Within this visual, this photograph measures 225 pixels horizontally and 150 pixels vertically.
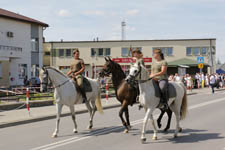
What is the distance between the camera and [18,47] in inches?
1479

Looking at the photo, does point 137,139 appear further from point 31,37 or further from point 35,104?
point 31,37

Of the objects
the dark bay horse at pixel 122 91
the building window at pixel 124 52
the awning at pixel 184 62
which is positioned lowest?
the dark bay horse at pixel 122 91

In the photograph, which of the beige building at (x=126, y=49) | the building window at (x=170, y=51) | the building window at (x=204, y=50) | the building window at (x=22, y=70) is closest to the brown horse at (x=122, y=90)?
the building window at (x=22, y=70)

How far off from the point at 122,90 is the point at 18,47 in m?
29.5

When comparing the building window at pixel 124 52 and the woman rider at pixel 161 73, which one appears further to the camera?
the building window at pixel 124 52

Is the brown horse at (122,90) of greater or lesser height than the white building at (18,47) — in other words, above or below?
below

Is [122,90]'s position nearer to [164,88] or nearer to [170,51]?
[164,88]

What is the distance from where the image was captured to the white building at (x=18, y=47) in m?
35.9

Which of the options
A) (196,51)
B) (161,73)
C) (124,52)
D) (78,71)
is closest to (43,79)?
(78,71)

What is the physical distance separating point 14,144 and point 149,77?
12.4ft

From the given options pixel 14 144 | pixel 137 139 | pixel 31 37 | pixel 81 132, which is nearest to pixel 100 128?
pixel 81 132

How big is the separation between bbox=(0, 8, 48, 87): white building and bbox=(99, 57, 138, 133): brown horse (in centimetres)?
2491

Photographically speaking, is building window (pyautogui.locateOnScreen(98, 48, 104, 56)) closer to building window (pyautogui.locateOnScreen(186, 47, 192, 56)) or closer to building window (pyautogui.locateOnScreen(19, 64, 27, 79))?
building window (pyautogui.locateOnScreen(186, 47, 192, 56))

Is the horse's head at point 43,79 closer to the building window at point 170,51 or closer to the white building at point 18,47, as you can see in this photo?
the white building at point 18,47
